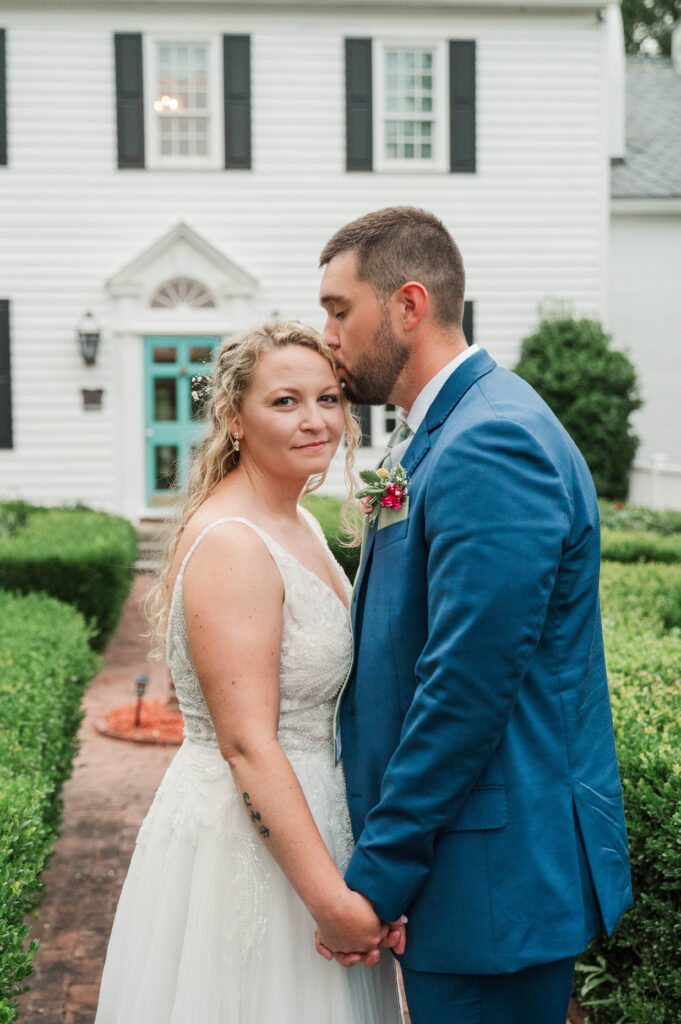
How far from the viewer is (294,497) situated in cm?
267

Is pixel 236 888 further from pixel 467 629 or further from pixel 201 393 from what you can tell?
pixel 201 393

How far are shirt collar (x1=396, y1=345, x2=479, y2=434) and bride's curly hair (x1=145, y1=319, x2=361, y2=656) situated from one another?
0.23 m

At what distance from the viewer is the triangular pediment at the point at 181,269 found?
1539 cm

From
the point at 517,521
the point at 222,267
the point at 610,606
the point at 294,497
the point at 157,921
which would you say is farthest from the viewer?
the point at 222,267

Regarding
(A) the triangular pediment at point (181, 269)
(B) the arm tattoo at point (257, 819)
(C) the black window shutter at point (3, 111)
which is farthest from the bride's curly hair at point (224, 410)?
(C) the black window shutter at point (3, 111)

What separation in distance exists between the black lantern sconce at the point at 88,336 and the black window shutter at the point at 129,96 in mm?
2364

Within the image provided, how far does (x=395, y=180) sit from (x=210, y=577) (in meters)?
14.6

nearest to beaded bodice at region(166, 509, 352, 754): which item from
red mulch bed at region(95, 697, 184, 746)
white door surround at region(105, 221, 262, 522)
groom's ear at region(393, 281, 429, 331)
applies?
groom's ear at region(393, 281, 429, 331)

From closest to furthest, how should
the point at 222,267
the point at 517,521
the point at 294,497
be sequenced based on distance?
the point at 517,521
the point at 294,497
the point at 222,267

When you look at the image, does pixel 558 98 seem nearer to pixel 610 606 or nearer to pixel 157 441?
pixel 157 441

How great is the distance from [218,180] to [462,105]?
3.87 m

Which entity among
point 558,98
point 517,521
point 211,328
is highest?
point 558,98

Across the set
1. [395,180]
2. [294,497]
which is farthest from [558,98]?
[294,497]

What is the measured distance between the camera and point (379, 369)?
2.40 m
